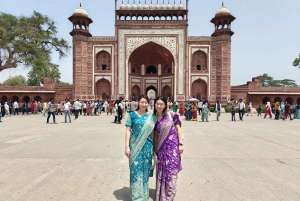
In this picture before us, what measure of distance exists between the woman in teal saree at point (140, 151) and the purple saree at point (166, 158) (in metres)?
0.12

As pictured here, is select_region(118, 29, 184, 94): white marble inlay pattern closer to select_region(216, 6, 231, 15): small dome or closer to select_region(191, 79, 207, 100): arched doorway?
select_region(191, 79, 207, 100): arched doorway

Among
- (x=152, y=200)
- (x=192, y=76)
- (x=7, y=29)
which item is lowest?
(x=152, y=200)

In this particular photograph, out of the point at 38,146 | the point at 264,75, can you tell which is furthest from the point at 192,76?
the point at 264,75

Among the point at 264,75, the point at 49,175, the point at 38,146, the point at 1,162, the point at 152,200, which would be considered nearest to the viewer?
the point at 152,200

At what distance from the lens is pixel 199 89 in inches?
1086

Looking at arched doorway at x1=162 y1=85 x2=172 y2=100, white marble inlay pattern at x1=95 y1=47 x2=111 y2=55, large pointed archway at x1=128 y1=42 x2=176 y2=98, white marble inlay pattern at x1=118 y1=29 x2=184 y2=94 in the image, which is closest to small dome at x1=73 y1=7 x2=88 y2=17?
white marble inlay pattern at x1=95 y1=47 x2=111 y2=55

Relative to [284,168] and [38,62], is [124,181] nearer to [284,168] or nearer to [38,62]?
[284,168]

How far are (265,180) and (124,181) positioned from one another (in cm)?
211

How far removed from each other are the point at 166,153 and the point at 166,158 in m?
0.06

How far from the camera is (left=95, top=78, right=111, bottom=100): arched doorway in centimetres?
2770

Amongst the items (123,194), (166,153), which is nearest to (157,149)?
(166,153)

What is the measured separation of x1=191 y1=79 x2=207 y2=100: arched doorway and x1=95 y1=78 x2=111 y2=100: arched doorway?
10191 millimetres

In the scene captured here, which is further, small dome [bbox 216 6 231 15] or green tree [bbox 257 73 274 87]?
green tree [bbox 257 73 274 87]

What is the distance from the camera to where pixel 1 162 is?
434 centimetres
